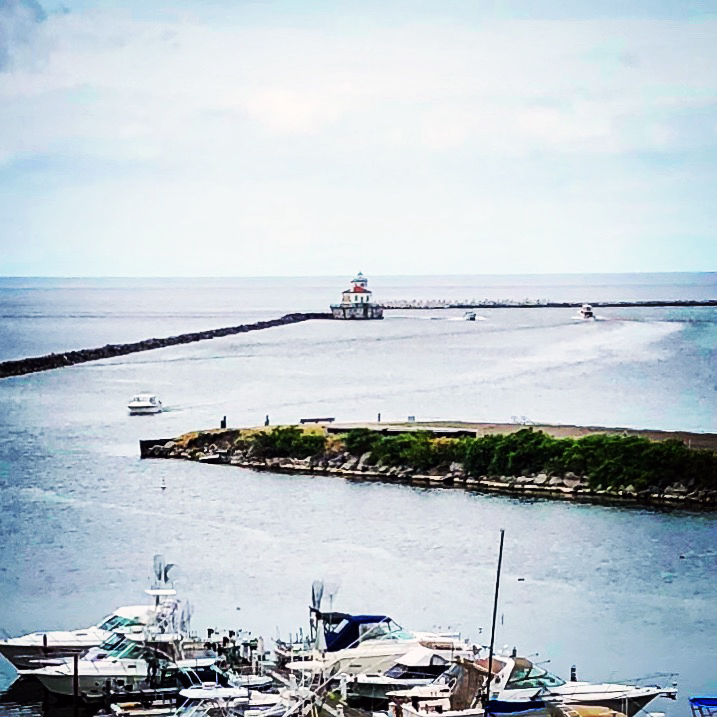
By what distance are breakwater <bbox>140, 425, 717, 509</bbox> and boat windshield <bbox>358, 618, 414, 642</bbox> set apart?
3961mm

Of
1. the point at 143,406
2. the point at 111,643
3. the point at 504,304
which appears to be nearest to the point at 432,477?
the point at 143,406

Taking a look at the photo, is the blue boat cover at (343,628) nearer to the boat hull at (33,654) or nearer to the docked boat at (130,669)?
the docked boat at (130,669)

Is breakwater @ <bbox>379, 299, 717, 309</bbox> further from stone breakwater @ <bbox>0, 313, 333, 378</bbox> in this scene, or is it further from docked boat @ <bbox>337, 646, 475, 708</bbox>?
docked boat @ <bbox>337, 646, 475, 708</bbox>

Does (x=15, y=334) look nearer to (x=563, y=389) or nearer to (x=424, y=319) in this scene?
(x=424, y=319)

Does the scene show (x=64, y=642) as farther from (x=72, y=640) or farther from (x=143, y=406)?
(x=143, y=406)

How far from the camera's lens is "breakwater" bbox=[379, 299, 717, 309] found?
18770 millimetres

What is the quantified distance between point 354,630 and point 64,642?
1229 millimetres

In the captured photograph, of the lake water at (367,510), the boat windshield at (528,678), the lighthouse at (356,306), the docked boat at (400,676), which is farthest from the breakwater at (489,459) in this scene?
the boat windshield at (528,678)

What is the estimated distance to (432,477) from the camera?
1139 centimetres

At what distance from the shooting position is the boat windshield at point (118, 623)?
22.8ft

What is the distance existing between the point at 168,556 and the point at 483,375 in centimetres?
456

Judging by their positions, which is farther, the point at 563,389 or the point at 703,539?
the point at 563,389

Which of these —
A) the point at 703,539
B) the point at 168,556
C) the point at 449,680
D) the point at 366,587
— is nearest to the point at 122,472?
the point at 168,556

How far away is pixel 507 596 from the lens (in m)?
8.54
